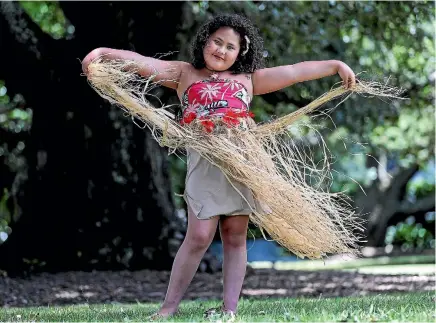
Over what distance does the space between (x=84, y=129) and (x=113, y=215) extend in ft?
3.33

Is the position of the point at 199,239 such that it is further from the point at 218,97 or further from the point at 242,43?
the point at 242,43

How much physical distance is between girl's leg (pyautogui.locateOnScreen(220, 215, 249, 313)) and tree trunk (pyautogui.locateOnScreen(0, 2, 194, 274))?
4630mm

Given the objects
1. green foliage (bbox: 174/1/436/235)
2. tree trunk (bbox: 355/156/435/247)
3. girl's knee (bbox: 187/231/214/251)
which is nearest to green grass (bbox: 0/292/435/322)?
girl's knee (bbox: 187/231/214/251)

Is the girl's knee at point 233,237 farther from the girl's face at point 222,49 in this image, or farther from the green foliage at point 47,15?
the green foliage at point 47,15

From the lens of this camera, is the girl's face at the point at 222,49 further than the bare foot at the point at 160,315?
Yes

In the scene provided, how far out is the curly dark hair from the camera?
4469 mm

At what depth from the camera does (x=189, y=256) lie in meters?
4.22

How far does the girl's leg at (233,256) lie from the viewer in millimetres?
4270

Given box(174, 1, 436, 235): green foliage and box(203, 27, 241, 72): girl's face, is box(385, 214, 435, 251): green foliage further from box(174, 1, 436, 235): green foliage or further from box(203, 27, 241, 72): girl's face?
box(203, 27, 241, 72): girl's face

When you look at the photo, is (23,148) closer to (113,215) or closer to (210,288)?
(113,215)

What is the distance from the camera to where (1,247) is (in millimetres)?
9352

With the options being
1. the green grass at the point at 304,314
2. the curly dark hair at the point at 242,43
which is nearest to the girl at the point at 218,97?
the curly dark hair at the point at 242,43

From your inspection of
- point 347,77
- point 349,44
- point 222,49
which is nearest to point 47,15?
point 349,44

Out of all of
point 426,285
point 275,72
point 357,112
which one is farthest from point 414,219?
point 275,72
